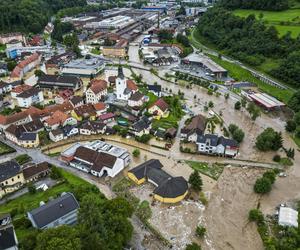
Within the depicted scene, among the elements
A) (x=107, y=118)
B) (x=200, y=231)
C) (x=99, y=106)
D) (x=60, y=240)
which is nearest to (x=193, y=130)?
(x=107, y=118)

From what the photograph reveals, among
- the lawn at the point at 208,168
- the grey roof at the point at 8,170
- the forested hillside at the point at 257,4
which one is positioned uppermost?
the forested hillside at the point at 257,4

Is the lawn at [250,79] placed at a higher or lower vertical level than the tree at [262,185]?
lower

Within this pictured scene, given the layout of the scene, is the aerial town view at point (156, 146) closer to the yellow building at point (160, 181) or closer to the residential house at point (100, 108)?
the yellow building at point (160, 181)

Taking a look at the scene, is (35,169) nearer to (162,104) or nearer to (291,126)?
(162,104)

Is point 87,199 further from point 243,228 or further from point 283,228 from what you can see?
point 283,228

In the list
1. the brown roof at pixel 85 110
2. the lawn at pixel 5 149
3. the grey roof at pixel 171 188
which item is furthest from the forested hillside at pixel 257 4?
the lawn at pixel 5 149
